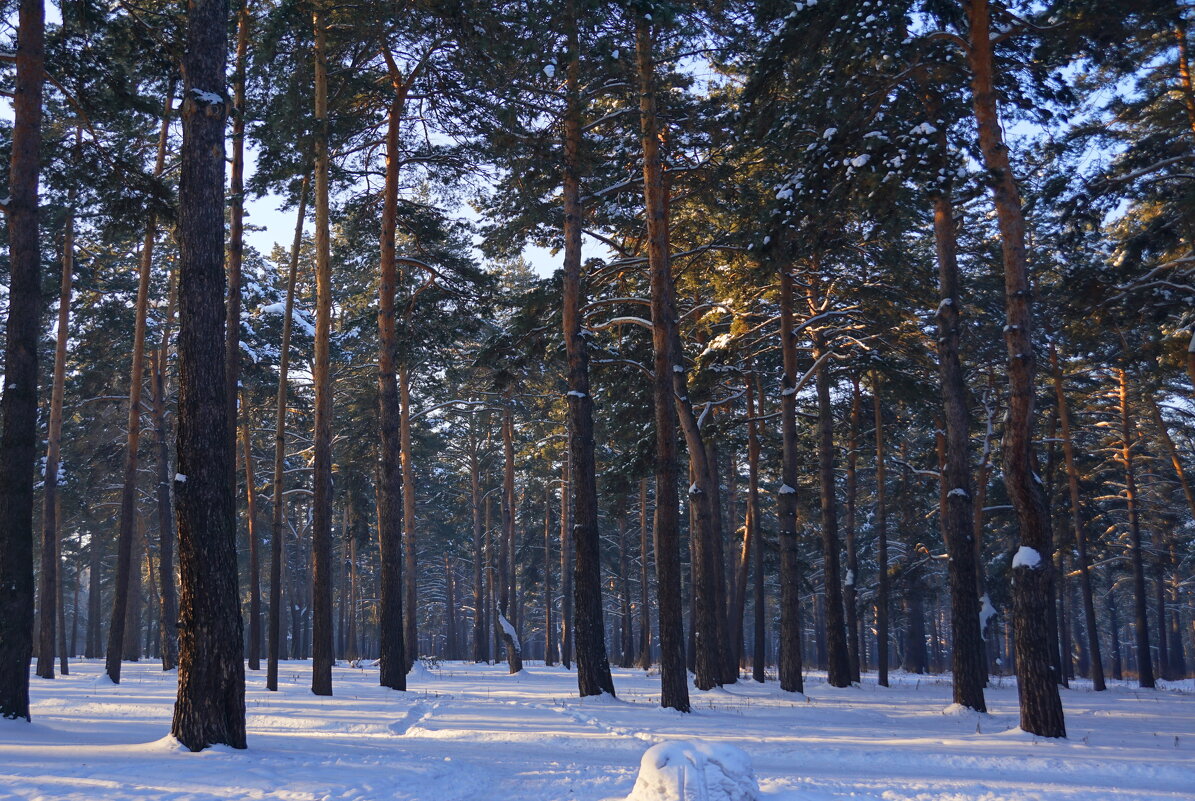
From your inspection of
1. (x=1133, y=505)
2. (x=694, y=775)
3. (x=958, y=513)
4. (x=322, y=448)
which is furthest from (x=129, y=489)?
(x=1133, y=505)

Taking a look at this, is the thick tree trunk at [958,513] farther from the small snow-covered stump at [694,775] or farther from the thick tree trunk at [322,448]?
the thick tree trunk at [322,448]

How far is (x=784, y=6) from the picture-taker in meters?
12.8

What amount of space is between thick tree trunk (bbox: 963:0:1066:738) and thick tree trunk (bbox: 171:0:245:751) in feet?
33.2

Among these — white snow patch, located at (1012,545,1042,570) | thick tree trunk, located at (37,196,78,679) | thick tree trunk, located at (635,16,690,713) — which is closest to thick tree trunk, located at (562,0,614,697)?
thick tree trunk, located at (635,16,690,713)

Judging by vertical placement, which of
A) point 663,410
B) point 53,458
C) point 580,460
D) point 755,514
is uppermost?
point 53,458

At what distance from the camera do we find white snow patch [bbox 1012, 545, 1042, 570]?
11.6 metres

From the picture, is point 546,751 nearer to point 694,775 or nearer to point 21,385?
point 694,775

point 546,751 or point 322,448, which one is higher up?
point 322,448

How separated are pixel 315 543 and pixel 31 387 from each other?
783cm

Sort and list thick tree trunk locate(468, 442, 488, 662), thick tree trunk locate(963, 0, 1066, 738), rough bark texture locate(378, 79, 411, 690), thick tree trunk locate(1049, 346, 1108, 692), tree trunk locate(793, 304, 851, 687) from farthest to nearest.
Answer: thick tree trunk locate(468, 442, 488, 662)
thick tree trunk locate(1049, 346, 1108, 692)
tree trunk locate(793, 304, 851, 687)
rough bark texture locate(378, 79, 411, 690)
thick tree trunk locate(963, 0, 1066, 738)

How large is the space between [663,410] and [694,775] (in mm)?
10086

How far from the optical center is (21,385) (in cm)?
1062

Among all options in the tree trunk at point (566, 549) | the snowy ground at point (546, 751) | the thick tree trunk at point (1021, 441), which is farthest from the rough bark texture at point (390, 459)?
the tree trunk at point (566, 549)

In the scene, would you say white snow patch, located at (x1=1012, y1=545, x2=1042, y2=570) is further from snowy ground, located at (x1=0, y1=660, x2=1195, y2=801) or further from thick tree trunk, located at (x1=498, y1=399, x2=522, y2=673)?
thick tree trunk, located at (x1=498, y1=399, x2=522, y2=673)
